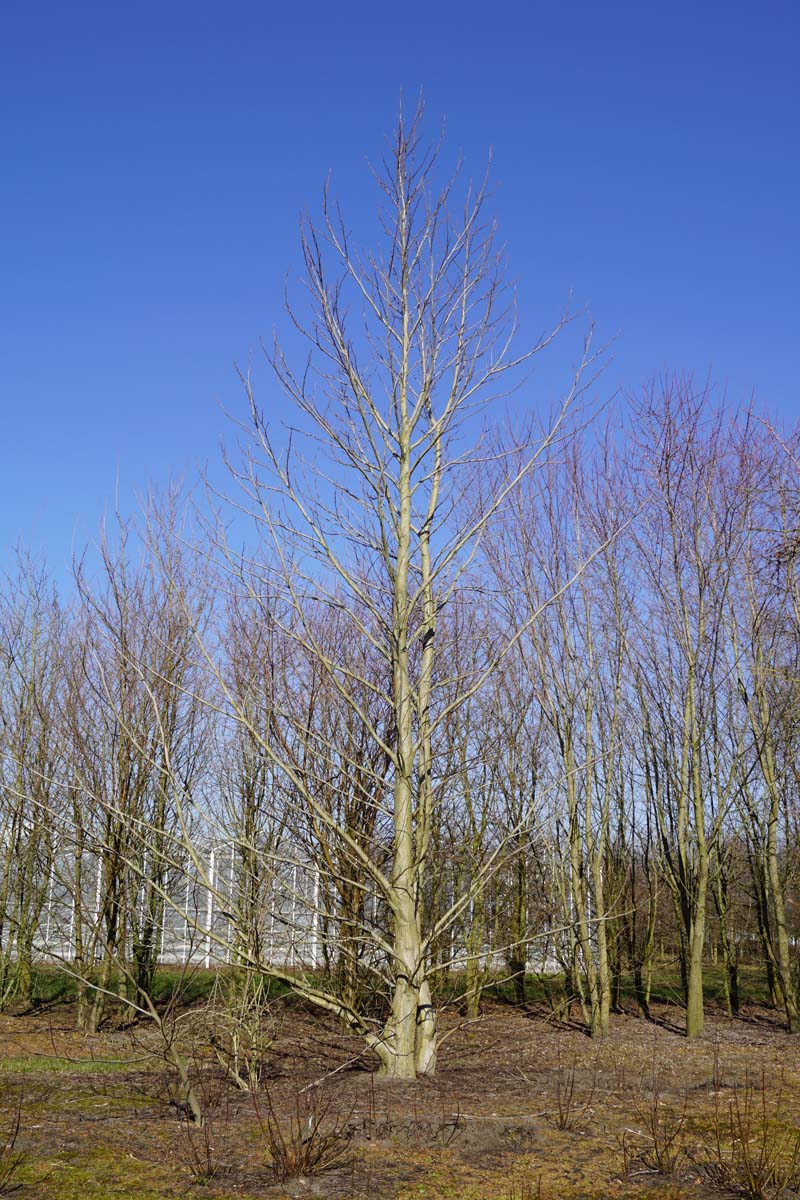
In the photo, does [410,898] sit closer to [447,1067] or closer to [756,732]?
[447,1067]

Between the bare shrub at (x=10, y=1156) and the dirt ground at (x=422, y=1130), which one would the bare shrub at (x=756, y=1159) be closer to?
the dirt ground at (x=422, y=1130)

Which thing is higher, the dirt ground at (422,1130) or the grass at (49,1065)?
the dirt ground at (422,1130)

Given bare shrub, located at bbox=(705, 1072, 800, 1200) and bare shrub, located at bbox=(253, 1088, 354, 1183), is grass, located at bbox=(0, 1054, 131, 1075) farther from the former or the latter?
bare shrub, located at bbox=(705, 1072, 800, 1200)

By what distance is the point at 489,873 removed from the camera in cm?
666

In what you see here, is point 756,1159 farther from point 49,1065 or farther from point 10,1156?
point 49,1065

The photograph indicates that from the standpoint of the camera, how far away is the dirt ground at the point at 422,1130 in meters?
4.17

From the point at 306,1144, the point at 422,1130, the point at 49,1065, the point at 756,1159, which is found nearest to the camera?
the point at 306,1144

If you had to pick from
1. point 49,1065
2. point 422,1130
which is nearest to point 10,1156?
point 422,1130

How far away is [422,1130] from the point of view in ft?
16.4

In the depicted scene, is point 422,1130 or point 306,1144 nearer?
point 306,1144

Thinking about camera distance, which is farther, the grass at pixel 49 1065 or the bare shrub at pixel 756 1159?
the grass at pixel 49 1065

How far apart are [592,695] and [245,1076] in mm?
5553

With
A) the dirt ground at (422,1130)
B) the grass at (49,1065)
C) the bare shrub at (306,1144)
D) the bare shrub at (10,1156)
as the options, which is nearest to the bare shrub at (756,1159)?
the dirt ground at (422,1130)

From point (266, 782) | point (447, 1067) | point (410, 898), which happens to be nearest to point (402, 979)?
point (410, 898)
